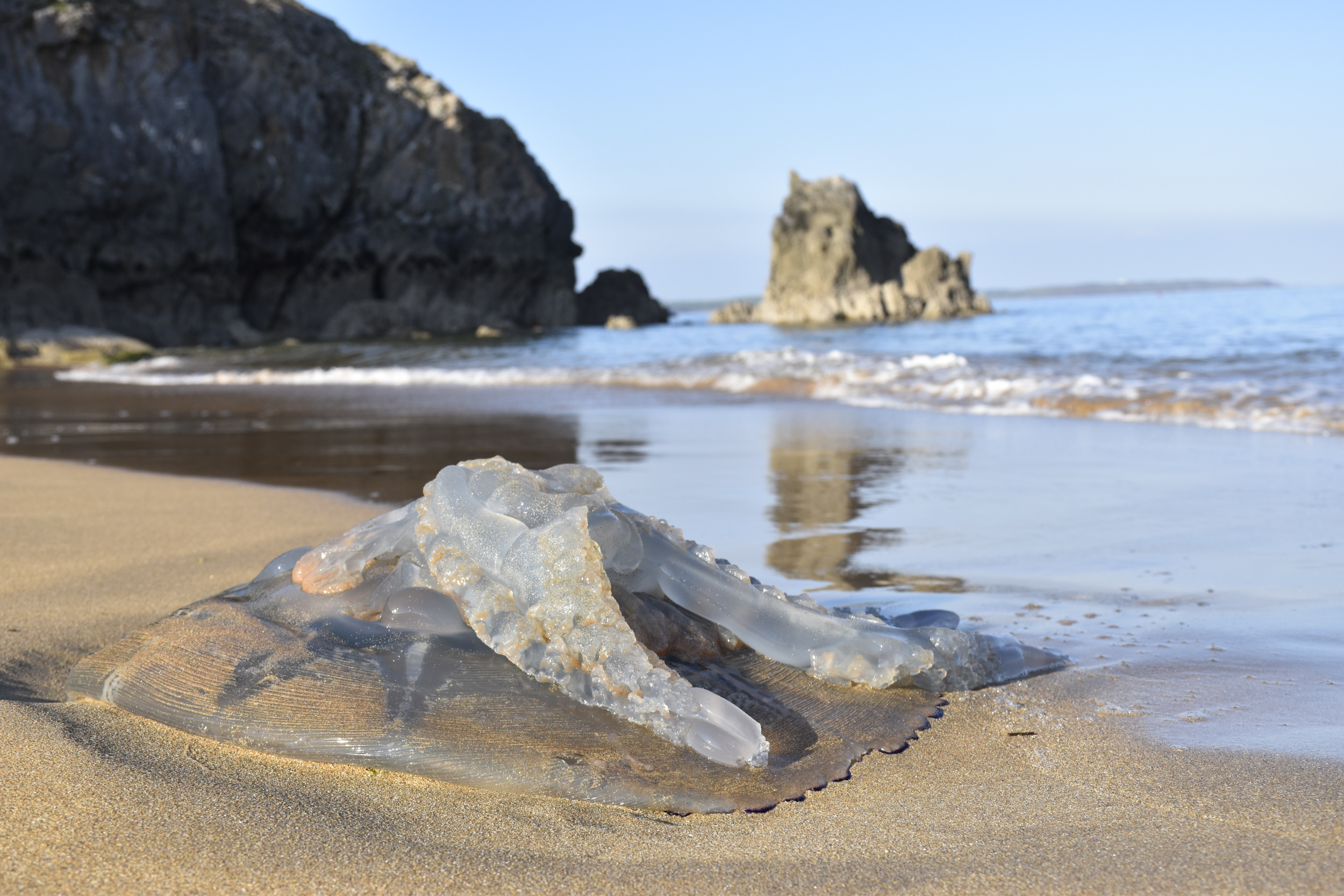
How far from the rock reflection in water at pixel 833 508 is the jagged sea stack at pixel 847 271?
52619 mm

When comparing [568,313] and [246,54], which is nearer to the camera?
[246,54]

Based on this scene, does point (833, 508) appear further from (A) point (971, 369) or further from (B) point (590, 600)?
(A) point (971, 369)

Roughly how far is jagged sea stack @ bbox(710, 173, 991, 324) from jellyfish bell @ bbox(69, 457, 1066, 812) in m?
56.9

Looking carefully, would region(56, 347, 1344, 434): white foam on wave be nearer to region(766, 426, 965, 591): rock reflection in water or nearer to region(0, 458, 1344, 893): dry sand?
region(766, 426, 965, 591): rock reflection in water

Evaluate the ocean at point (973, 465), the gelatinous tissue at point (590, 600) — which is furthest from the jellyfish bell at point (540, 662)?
the ocean at point (973, 465)

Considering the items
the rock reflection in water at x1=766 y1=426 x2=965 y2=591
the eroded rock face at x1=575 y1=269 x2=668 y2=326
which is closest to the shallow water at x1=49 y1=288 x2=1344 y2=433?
the rock reflection in water at x1=766 y1=426 x2=965 y2=591

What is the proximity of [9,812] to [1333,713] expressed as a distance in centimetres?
225

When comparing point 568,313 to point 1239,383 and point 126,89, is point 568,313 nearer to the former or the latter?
point 126,89

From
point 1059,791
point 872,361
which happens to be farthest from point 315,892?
point 872,361

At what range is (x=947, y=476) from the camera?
514 cm

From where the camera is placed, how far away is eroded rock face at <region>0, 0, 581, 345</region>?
34.3m

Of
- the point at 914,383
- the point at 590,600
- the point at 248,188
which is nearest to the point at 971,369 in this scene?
the point at 914,383

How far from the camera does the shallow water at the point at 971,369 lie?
8.19 m

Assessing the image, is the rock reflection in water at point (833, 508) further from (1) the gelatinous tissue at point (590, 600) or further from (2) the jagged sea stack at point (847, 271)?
(2) the jagged sea stack at point (847, 271)
